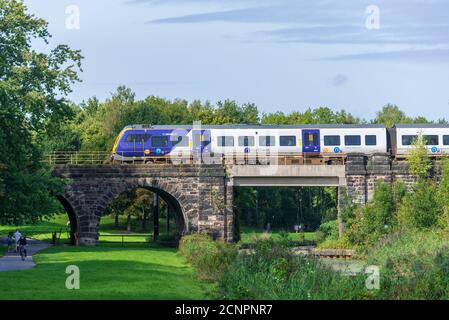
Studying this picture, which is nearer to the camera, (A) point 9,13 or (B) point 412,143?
(A) point 9,13

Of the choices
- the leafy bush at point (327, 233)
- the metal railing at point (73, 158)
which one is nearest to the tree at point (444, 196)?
the leafy bush at point (327, 233)

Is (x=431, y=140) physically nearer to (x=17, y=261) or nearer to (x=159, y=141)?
(x=159, y=141)

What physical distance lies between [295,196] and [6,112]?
182 feet

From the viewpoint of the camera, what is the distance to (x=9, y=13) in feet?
180

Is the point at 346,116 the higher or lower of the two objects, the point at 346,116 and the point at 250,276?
the higher

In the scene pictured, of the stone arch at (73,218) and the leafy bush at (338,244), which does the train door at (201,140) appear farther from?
the leafy bush at (338,244)

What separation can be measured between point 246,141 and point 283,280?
38.4 meters

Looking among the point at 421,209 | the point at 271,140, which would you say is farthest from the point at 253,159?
the point at 421,209

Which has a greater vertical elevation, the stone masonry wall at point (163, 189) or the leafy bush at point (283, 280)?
the stone masonry wall at point (163, 189)

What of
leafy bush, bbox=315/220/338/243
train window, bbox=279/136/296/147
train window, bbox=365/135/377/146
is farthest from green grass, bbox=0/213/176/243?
train window, bbox=365/135/377/146

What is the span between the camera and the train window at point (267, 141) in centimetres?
6894

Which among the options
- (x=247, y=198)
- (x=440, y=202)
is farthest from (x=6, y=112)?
(x=247, y=198)

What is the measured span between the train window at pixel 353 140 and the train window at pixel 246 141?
21.3ft
